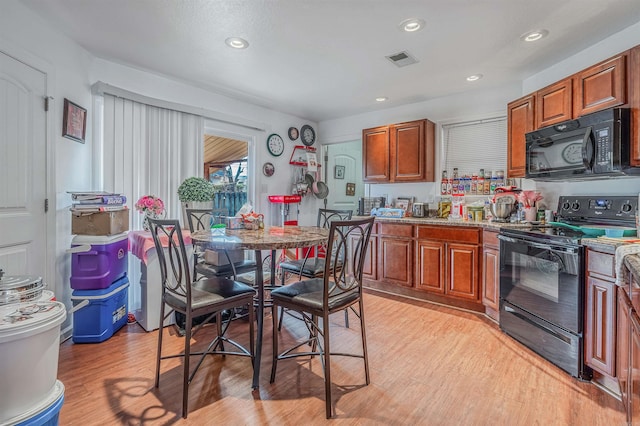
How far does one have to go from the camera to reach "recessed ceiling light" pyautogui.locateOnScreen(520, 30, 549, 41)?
7.93 ft

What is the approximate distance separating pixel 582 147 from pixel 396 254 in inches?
78.5

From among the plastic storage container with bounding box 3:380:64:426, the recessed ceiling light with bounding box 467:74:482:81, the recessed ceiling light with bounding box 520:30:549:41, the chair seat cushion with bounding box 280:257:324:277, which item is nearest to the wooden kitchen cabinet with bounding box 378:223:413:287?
the chair seat cushion with bounding box 280:257:324:277

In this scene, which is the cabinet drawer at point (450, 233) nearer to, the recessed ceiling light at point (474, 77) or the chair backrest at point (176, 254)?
the recessed ceiling light at point (474, 77)

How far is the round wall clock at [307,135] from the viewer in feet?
16.7

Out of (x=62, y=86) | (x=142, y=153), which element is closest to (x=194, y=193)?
(x=142, y=153)

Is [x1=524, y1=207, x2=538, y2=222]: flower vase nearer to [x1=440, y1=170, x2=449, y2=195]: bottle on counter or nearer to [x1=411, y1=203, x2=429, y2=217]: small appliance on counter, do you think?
[x1=440, y1=170, x2=449, y2=195]: bottle on counter

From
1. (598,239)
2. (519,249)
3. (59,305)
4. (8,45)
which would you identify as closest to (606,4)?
(598,239)

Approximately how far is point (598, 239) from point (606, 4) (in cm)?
155

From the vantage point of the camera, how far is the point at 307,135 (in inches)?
204

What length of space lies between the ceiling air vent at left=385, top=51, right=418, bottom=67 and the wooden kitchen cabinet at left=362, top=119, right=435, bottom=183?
1037mm

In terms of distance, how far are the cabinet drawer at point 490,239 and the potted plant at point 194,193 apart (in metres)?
2.77

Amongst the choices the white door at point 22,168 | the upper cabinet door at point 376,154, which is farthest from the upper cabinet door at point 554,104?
the white door at point 22,168

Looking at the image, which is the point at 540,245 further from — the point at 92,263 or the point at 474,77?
the point at 92,263

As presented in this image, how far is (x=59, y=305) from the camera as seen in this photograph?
54.5 inches
